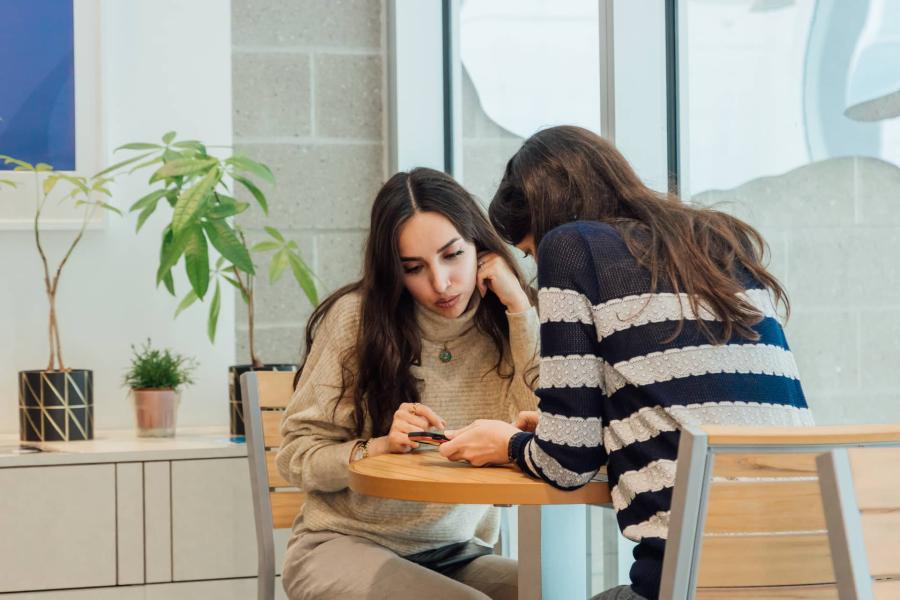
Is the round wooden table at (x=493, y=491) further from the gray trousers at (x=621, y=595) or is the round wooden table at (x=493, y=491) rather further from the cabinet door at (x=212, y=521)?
the cabinet door at (x=212, y=521)

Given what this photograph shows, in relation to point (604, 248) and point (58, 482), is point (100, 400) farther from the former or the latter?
point (604, 248)

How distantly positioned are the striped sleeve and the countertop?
1.73 metres

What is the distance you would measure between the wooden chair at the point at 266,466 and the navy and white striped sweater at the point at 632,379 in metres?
0.92

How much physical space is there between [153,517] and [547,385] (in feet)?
5.98

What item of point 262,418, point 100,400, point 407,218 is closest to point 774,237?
point 407,218

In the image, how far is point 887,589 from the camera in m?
1.03

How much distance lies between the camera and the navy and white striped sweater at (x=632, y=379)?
55.7 inches

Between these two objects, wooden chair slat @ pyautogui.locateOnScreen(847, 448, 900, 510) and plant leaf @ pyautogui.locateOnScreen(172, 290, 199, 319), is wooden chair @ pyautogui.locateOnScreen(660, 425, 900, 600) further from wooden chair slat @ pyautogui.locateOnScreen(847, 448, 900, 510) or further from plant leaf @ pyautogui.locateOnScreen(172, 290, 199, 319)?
plant leaf @ pyautogui.locateOnScreen(172, 290, 199, 319)

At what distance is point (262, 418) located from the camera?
242 centimetres

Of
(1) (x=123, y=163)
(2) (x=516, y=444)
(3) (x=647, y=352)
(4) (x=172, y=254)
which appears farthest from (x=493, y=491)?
(1) (x=123, y=163)

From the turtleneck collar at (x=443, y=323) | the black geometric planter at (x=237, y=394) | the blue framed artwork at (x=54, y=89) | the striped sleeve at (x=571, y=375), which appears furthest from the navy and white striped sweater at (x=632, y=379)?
the blue framed artwork at (x=54, y=89)

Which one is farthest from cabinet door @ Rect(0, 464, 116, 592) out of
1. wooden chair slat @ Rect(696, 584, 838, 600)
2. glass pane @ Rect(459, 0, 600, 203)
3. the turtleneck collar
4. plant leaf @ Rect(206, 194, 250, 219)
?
wooden chair slat @ Rect(696, 584, 838, 600)

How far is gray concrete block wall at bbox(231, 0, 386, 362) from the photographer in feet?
11.9

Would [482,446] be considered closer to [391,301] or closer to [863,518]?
[391,301]
